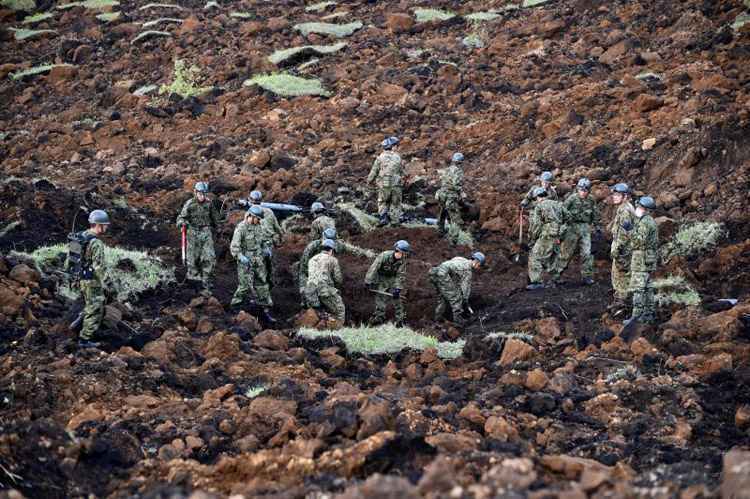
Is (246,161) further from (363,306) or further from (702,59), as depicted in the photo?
(702,59)

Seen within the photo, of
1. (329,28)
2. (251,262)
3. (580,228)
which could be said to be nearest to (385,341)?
(251,262)

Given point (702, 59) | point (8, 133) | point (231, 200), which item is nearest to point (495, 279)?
point (231, 200)

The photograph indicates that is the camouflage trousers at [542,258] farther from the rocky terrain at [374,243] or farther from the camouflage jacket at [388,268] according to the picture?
the camouflage jacket at [388,268]

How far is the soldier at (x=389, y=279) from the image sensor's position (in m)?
12.5

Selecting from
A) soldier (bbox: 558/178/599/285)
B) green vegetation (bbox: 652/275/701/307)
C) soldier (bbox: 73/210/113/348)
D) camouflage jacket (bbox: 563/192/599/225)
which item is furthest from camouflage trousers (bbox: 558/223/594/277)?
soldier (bbox: 73/210/113/348)

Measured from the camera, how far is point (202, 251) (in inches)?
523

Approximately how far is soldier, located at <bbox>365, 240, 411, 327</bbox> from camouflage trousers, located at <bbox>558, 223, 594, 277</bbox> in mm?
2693

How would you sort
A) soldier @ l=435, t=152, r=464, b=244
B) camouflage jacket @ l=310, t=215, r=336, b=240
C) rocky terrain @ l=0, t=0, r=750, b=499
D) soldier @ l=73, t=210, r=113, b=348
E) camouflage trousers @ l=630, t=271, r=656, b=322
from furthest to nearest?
soldier @ l=435, t=152, r=464, b=244, camouflage jacket @ l=310, t=215, r=336, b=240, camouflage trousers @ l=630, t=271, r=656, b=322, soldier @ l=73, t=210, r=113, b=348, rocky terrain @ l=0, t=0, r=750, b=499

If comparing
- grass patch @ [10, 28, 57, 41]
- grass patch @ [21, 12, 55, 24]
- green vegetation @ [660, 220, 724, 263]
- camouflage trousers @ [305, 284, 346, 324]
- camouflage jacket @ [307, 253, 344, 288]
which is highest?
grass patch @ [21, 12, 55, 24]

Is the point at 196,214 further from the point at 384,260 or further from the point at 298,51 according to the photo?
the point at 298,51

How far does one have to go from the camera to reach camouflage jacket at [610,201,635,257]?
38.0ft

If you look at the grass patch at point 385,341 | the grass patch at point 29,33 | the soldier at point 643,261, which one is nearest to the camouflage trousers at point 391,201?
the grass patch at point 385,341

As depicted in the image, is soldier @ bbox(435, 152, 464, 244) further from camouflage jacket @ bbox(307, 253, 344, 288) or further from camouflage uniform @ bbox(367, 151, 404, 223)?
camouflage jacket @ bbox(307, 253, 344, 288)

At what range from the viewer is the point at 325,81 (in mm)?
23406
